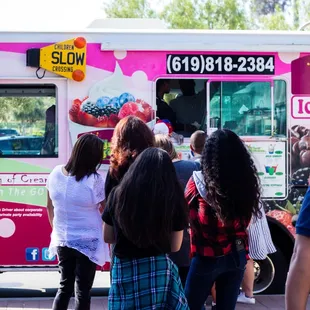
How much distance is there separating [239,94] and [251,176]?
3164mm

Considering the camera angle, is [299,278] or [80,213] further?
[80,213]

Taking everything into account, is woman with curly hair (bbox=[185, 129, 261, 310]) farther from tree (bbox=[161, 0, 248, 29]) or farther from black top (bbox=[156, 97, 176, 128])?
tree (bbox=[161, 0, 248, 29])

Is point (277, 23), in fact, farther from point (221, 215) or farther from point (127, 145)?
point (221, 215)

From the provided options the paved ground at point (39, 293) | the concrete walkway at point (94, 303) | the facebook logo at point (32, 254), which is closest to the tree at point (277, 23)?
the paved ground at point (39, 293)

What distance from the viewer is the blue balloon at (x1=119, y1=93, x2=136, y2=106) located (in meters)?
7.82

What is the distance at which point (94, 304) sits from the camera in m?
8.04

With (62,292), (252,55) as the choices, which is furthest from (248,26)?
(62,292)

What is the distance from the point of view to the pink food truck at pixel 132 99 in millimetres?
7781

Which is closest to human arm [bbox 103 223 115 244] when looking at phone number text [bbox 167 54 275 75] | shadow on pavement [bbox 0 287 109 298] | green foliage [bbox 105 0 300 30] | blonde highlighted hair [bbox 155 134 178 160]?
blonde highlighted hair [bbox 155 134 178 160]

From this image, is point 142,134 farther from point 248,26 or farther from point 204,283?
point 248,26

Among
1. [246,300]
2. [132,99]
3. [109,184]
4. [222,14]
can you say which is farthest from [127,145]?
[222,14]

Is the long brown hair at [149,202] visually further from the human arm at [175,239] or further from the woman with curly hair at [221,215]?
the woman with curly hair at [221,215]

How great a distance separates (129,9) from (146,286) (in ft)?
110

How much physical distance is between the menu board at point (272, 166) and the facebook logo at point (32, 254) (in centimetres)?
241
